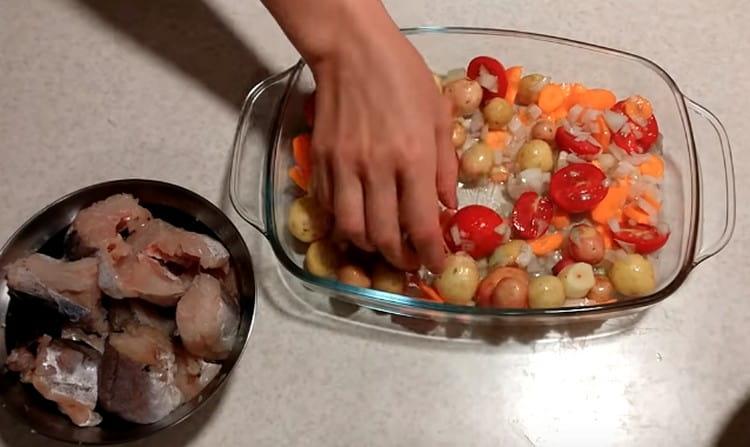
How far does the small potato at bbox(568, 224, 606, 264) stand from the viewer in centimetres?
93

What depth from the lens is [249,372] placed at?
947 millimetres

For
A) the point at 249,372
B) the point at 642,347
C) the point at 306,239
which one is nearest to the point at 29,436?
the point at 249,372

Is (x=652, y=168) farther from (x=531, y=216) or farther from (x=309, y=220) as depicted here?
(x=309, y=220)

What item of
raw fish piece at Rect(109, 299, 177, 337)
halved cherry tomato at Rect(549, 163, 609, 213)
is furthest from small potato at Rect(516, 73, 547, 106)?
raw fish piece at Rect(109, 299, 177, 337)

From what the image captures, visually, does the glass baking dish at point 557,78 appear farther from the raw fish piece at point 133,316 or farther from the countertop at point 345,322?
the raw fish piece at point 133,316

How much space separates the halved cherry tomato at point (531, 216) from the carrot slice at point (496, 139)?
9 cm

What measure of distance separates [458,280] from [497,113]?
24 centimetres

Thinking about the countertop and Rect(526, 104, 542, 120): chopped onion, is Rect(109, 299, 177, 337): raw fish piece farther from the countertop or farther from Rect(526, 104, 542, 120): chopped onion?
Rect(526, 104, 542, 120): chopped onion

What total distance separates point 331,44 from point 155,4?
1.56 ft

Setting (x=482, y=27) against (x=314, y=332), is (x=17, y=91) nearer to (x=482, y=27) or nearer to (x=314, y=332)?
(x=314, y=332)

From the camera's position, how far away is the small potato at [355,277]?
0.91 m

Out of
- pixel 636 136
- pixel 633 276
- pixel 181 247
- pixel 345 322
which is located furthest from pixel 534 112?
pixel 181 247

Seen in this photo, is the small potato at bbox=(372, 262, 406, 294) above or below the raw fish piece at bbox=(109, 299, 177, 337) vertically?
above

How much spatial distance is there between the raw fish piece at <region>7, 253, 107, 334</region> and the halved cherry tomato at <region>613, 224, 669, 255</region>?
0.60m
